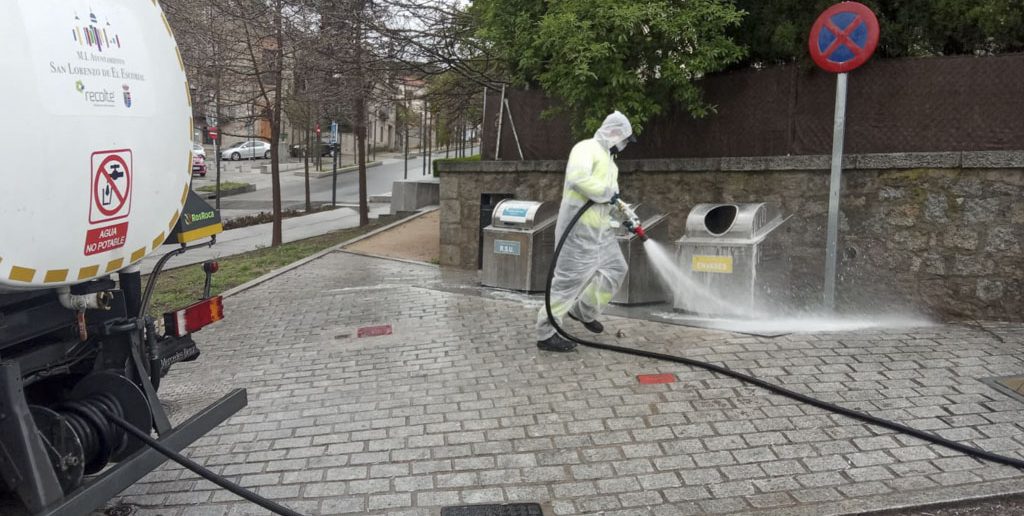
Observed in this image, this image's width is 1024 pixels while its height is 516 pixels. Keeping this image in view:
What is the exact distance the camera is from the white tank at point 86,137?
8.74ft

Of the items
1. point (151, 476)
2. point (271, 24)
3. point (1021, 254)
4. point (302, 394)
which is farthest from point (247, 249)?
point (1021, 254)

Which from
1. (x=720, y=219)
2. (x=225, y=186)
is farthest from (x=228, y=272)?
(x=225, y=186)

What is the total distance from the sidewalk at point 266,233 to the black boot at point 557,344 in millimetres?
8262

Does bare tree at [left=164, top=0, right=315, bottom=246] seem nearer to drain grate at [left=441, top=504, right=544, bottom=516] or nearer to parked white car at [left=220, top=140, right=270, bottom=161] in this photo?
drain grate at [left=441, top=504, right=544, bottom=516]

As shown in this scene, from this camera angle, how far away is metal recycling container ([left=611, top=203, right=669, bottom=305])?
7.35 meters

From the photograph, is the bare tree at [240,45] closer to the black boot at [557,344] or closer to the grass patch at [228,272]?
the grass patch at [228,272]

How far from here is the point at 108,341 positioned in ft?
11.9

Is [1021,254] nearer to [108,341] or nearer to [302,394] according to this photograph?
[302,394]

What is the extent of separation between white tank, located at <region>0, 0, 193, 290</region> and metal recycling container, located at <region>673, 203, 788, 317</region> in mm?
4440

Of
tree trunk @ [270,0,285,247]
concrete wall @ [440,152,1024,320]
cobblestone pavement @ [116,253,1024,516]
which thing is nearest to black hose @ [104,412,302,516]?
cobblestone pavement @ [116,253,1024,516]

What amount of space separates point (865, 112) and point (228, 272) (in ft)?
27.4

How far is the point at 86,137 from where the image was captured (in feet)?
9.67

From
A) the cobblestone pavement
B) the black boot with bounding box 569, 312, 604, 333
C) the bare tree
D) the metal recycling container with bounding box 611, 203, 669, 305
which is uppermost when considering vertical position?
the bare tree

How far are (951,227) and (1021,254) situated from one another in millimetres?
541
